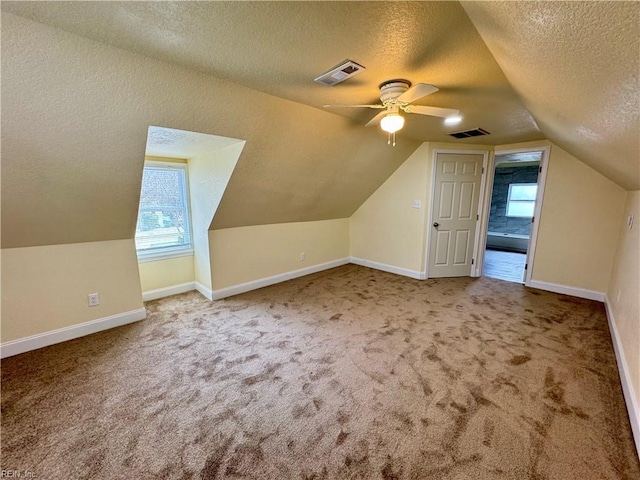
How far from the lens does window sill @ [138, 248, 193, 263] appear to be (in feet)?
11.6

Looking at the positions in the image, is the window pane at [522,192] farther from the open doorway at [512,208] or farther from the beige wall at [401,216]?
the beige wall at [401,216]

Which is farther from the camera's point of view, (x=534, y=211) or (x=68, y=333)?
(x=534, y=211)

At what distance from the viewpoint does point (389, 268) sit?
4.87m

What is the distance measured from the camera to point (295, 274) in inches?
180

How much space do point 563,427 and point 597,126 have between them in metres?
1.84

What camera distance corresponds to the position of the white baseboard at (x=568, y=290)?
3562 mm

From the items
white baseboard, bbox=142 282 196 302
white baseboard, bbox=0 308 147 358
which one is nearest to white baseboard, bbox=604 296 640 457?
white baseboard, bbox=0 308 147 358

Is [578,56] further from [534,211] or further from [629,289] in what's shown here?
[534,211]

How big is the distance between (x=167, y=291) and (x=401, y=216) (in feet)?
12.4

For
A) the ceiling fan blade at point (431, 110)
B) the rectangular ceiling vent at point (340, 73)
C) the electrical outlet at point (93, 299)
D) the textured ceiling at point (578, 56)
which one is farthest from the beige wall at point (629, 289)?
the electrical outlet at point (93, 299)

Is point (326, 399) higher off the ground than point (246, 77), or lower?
lower

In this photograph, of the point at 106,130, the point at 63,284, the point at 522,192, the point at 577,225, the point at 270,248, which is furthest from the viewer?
the point at 522,192

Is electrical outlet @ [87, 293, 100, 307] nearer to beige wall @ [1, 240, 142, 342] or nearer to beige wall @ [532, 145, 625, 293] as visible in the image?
beige wall @ [1, 240, 142, 342]

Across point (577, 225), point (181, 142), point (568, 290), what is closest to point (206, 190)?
point (181, 142)
